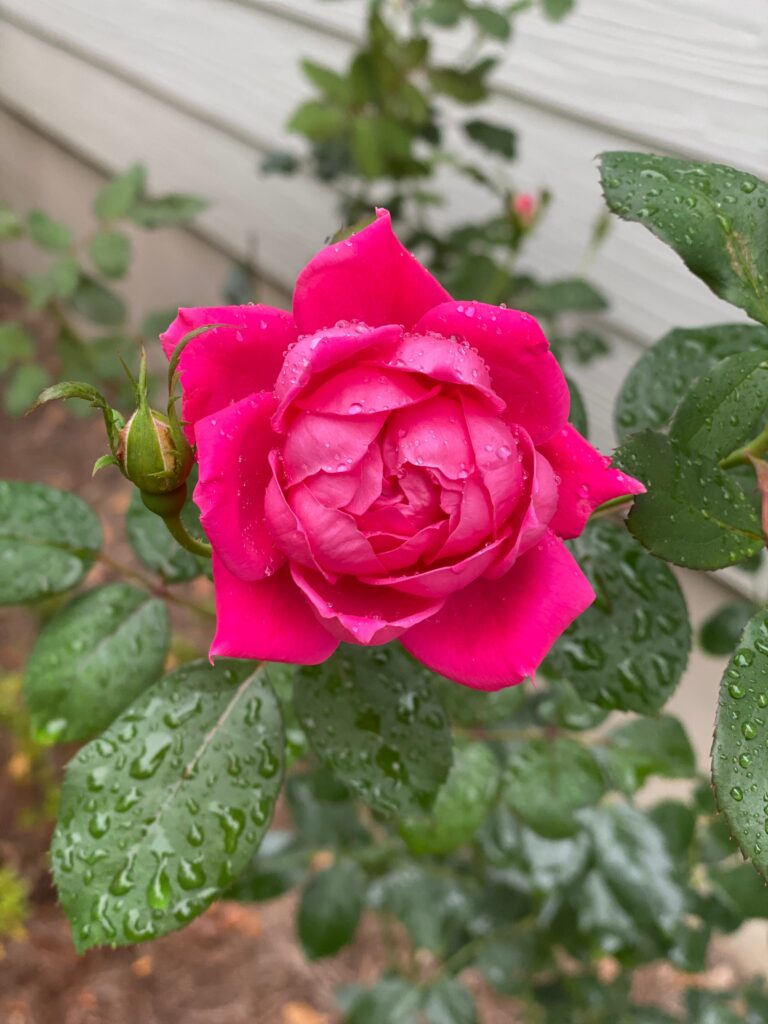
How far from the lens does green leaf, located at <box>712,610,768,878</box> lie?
388 mm

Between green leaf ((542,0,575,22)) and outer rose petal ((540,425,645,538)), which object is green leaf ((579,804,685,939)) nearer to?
outer rose petal ((540,425,645,538))

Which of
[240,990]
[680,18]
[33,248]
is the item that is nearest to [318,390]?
[680,18]

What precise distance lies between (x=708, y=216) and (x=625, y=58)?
34.4 inches

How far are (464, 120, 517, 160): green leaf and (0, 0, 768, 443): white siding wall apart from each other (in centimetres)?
11

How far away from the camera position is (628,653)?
612 mm

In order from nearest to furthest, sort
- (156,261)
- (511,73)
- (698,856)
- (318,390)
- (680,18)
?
(318,390) → (680,18) → (698,856) → (511,73) → (156,261)

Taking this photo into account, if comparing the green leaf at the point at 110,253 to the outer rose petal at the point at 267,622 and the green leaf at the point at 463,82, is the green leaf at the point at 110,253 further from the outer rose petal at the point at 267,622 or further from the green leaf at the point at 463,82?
the outer rose petal at the point at 267,622

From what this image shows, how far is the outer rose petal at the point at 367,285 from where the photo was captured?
1.31 feet

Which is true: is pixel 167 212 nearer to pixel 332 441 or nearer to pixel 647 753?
pixel 647 753

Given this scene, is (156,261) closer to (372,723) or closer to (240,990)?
(240,990)

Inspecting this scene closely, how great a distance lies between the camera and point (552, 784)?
0.93 metres

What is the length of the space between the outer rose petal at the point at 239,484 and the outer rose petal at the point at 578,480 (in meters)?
0.14

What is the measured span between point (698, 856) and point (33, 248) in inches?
117

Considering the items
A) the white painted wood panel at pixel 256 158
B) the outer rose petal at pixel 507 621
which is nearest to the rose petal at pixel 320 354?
the outer rose petal at pixel 507 621
